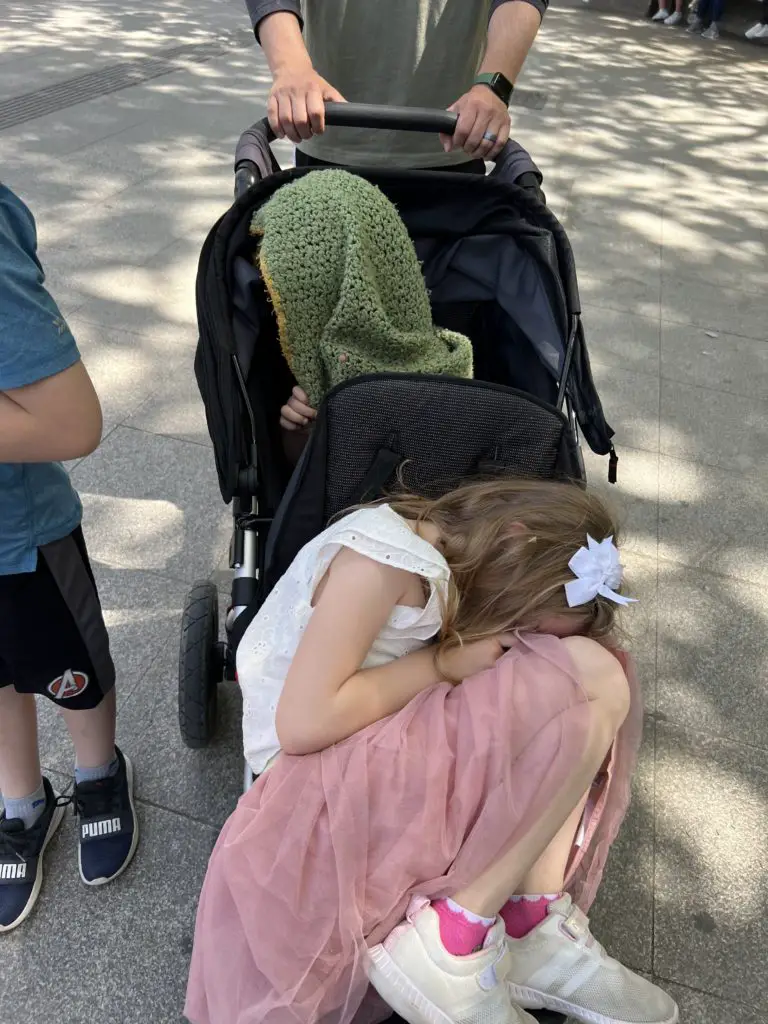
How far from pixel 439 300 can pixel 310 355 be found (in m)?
0.40

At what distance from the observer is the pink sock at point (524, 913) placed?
1.46m

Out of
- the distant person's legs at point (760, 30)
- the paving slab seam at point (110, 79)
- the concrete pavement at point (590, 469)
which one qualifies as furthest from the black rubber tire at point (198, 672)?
the distant person's legs at point (760, 30)

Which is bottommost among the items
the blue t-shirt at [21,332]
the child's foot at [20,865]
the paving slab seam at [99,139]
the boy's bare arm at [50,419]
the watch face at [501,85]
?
the child's foot at [20,865]

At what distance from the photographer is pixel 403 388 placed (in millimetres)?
1488

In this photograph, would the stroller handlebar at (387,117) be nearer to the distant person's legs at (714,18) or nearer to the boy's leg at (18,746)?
the boy's leg at (18,746)

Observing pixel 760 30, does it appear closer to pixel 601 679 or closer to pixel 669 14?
pixel 669 14

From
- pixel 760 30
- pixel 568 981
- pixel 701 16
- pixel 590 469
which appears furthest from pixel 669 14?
pixel 568 981

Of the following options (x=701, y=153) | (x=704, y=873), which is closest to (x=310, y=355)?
(x=704, y=873)

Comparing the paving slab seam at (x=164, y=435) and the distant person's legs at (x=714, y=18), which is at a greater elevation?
the distant person's legs at (x=714, y=18)

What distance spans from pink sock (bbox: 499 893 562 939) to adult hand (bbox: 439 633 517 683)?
413 millimetres

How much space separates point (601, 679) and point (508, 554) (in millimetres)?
256

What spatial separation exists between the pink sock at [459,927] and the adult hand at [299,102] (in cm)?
147

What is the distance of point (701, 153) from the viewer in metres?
6.32

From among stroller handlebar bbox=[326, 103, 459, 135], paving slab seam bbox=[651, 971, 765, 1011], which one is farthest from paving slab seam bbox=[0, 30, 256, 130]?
paving slab seam bbox=[651, 971, 765, 1011]
